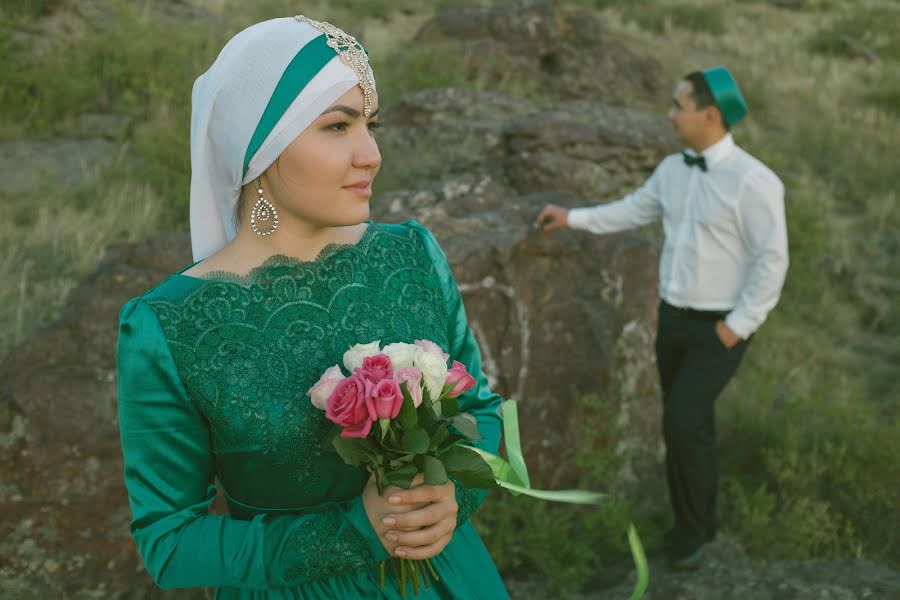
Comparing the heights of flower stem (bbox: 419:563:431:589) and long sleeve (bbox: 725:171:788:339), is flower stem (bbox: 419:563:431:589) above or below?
below

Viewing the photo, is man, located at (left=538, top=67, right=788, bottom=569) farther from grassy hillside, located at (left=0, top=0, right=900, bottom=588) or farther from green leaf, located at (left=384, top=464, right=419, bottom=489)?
green leaf, located at (left=384, top=464, right=419, bottom=489)

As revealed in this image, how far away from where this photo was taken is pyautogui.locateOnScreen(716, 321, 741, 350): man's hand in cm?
416

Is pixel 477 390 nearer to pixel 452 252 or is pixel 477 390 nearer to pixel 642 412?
pixel 452 252

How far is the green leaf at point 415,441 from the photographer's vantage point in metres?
1.75

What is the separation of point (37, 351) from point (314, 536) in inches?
94.3

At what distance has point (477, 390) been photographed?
235 centimetres

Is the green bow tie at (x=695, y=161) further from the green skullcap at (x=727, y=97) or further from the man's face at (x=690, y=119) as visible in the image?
the green skullcap at (x=727, y=97)

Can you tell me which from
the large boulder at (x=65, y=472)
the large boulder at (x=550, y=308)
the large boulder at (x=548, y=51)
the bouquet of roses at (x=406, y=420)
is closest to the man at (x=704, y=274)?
the large boulder at (x=550, y=308)

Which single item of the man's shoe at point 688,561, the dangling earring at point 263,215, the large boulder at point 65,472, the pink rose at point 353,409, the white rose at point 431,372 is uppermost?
the dangling earring at point 263,215

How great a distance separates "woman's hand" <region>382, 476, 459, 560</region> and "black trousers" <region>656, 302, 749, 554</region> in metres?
2.61

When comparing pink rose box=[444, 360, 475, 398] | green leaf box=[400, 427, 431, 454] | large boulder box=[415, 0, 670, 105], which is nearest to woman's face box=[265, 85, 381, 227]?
pink rose box=[444, 360, 475, 398]

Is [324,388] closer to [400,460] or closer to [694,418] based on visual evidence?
[400,460]

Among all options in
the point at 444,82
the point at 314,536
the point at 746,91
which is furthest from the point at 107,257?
the point at 746,91

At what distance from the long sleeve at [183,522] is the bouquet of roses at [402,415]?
18cm
